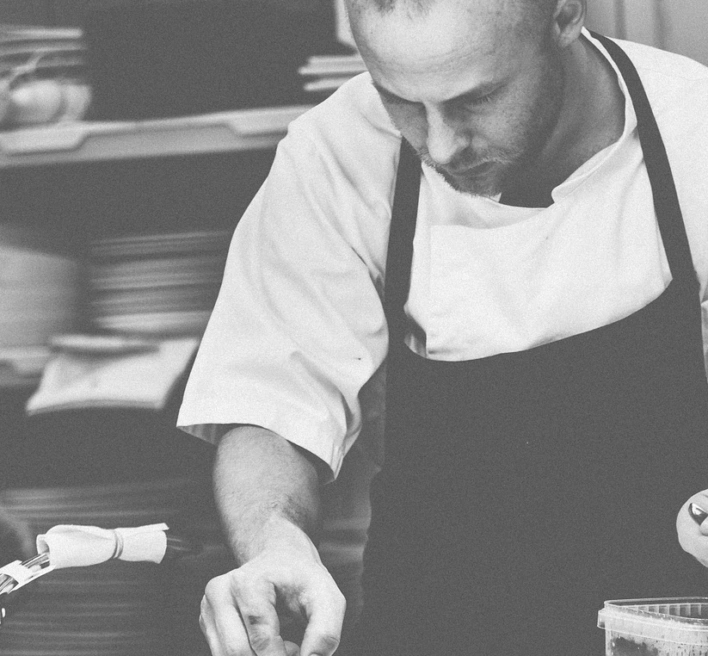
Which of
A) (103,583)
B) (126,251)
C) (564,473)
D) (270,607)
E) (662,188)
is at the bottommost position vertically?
(103,583)

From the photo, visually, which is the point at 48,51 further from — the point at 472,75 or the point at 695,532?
the point at 695,532

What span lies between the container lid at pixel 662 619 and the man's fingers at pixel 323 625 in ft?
0.96

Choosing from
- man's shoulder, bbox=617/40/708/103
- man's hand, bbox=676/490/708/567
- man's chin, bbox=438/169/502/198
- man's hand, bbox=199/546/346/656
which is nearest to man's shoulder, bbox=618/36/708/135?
man's shoulder, bbox=617/40/708/103

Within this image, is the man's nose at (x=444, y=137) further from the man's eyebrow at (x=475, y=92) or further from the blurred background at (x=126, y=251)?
the blurred background at (x=126, y=251)

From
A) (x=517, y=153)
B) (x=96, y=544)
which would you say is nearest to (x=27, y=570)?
(x=96, y=544)

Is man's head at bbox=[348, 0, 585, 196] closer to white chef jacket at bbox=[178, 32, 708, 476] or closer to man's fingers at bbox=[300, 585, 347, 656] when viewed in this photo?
white chef jacket at bbox=[178, 32, 708, 476]

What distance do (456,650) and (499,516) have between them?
211mm

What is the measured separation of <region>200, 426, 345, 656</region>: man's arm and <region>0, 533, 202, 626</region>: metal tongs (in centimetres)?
6

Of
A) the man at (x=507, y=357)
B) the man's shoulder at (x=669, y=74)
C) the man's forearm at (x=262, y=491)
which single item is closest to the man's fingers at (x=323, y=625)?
the man's forearm at (x=262, y=491)

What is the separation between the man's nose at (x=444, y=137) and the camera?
1.44 m

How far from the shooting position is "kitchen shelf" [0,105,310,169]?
191 centimetres

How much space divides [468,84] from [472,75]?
0.01 meters

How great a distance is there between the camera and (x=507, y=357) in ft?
5.28

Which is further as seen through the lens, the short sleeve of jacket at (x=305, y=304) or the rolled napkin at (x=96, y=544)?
the short sleeve of jacket at (x=305, y=304)
